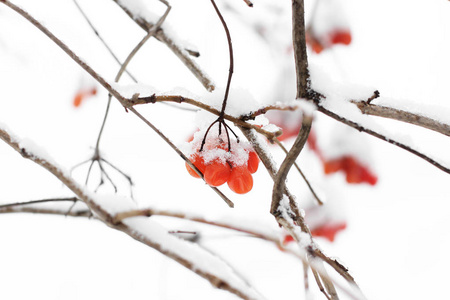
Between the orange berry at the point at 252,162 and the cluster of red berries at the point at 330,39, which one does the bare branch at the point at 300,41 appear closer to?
the orange berry at the point at 252,162

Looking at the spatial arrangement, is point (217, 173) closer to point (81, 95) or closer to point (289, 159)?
point (289, 159)

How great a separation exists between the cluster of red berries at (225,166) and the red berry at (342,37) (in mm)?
597

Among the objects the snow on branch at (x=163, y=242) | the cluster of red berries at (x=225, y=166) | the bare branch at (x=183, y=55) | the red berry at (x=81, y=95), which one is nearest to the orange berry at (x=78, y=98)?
the red berry at (x=81, y=95)

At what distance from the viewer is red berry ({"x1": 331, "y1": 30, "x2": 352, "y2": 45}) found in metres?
0.98

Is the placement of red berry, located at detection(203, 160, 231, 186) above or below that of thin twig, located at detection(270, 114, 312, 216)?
above

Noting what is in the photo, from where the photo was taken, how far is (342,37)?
3.24 feet

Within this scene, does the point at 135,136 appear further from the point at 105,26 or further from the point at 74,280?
the point at 74,280

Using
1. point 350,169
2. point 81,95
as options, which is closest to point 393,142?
point 350,169

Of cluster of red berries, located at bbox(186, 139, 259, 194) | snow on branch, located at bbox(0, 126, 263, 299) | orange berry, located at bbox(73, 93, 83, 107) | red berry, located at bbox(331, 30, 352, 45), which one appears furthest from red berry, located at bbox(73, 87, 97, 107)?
snow on branch, located at bbox(0, 126, 263, 299)

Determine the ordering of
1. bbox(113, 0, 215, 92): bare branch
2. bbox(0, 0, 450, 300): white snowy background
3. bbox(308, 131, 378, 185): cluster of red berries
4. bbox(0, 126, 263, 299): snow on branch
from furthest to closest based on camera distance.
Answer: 1. bbox(0, 0, 450, 300): white snowy background
2. bbox(308, 131, 378, 185): cluster of red berries
3. bbox(113, 0, 215, 92): bare branch
4. bbox(0, 126, 263, 299): snow on branch

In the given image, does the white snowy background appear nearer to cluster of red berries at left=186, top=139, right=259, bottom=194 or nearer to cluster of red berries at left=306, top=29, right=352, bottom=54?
cluster of red berries at left=306, top=29, right=352, bottom=54

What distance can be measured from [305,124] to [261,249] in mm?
1304

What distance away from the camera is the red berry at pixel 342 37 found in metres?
0.98

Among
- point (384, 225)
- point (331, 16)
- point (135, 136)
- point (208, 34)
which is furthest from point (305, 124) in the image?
point (384, 225)
